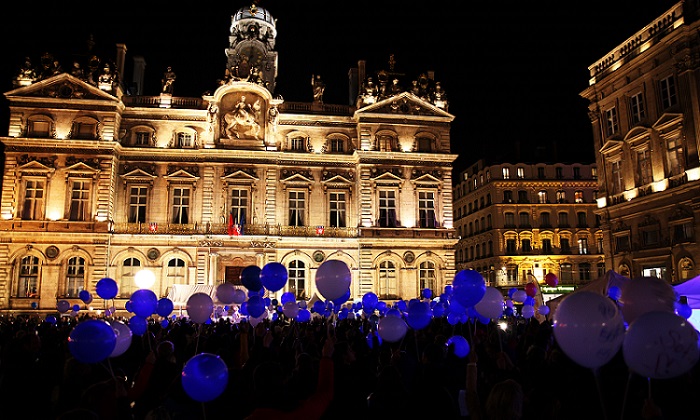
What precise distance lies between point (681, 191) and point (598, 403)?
26523mm

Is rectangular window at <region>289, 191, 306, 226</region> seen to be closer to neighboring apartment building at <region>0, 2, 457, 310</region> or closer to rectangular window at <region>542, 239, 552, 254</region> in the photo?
neighboring apartment building at <region>0, 2, 457, 310</region>

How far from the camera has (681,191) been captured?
28.6 metres

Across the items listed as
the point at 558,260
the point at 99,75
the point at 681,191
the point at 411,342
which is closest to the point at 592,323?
the point at 411,342

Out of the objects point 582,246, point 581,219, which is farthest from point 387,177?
point 581,219

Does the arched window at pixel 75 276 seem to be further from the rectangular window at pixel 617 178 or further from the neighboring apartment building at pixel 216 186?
the rectangular window at pixel 617 178

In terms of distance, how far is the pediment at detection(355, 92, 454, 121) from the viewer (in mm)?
38906

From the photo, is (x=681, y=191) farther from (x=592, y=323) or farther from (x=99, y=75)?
(x=99, y=75)

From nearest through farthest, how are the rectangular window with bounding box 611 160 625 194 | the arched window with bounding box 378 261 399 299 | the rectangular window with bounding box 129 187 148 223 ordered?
the rectangular window with bounding box 611 160 625 194
the rectangular window with bounding box 129 187 148 223
the arched window with bounding box 378 261 399 299

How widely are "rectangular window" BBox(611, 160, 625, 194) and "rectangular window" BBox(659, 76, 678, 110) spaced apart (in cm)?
484

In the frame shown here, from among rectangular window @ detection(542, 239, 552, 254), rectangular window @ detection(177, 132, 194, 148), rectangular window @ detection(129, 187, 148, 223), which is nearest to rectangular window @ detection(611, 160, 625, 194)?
rectangular window @ detection(177, 132, 194, 148)

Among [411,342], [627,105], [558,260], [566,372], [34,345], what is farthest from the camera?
[558,260]

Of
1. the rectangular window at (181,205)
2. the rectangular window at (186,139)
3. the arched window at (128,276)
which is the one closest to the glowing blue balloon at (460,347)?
the rectangular window at (181,205)

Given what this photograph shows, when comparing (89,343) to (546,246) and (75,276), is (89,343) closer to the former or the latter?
(75,276)

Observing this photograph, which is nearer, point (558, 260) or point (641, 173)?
point (641, 173)
